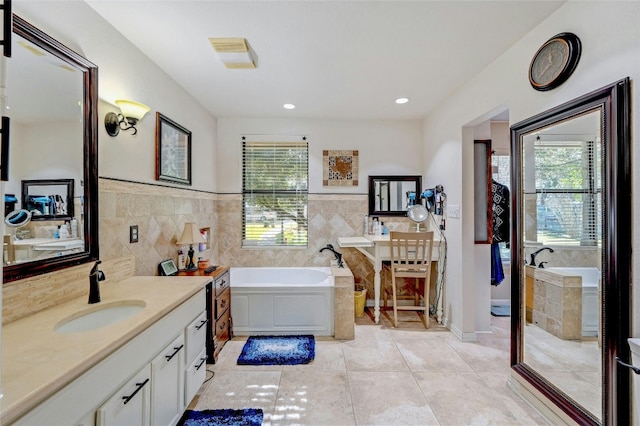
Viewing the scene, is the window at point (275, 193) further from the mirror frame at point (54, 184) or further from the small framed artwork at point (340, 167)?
the mirror frame at point (54, 184)

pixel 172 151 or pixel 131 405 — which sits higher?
pixel 172 151

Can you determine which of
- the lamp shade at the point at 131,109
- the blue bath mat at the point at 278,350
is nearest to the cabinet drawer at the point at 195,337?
the blue bath mat at the point at 278,350

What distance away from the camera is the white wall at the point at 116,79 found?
152 centimetres

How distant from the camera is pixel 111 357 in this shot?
3.69ft

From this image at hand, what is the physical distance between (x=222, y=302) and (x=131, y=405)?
4.78 ft

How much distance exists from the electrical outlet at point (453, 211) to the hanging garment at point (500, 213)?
0.49 meters

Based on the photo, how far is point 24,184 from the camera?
1.31 m

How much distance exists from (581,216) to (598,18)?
3.49 feet

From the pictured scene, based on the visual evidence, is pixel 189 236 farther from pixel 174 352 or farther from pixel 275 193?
pixel 275 193

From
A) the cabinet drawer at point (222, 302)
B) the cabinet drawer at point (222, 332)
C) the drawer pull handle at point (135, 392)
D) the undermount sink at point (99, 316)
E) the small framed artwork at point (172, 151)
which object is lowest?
the cabinet drawer at point (222, 332)

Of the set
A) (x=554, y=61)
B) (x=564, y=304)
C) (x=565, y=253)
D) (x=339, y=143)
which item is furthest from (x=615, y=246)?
(x=339, y=143)

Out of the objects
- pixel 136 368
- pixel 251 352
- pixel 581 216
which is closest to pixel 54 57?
pixel 136 368

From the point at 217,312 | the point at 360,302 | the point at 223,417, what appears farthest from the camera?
the point at 360,302

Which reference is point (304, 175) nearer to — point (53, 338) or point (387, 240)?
point (387, 240)
